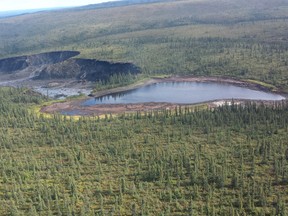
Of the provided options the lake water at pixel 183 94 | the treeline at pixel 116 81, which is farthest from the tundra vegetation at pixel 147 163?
the treeline at pixel 116 81

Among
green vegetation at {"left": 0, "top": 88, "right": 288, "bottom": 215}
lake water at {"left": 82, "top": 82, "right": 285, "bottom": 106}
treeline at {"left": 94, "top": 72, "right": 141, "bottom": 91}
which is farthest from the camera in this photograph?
treeline at {"left": 94, "top": 72, "right": 141, "bottom": 91}

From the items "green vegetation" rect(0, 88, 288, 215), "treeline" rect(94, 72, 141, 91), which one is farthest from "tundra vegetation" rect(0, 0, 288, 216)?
"treeline" rect(94, 72, 141, 91)

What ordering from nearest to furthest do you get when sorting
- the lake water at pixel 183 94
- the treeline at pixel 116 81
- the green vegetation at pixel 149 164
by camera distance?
the green vegetation at pixel 149 164, the lake water at pixel 183 94, the treeline at pixel 116 81

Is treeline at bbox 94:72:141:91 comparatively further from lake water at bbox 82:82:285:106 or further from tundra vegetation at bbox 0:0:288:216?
tundra vegetation at bbox 0:0:288:216

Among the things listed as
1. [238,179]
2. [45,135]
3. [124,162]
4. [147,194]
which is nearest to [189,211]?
[147,194]

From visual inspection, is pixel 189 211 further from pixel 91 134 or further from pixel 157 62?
pixel 157 62

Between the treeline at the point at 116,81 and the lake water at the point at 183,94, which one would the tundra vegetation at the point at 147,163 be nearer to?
the lake water at the point at 183,94

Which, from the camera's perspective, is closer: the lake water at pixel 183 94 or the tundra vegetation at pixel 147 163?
the tundra vegetation at pixel 147 163
